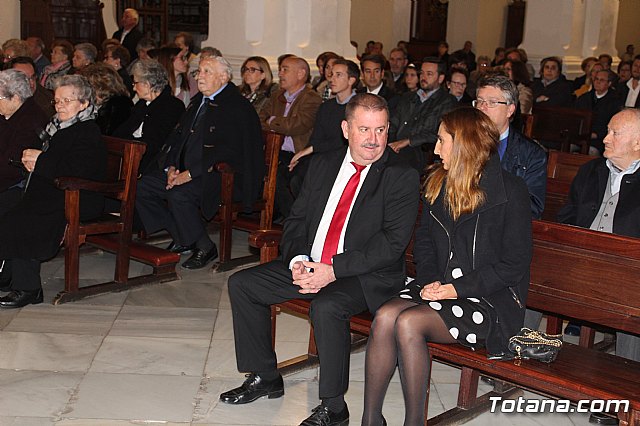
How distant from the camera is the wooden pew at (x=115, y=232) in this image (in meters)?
5.61

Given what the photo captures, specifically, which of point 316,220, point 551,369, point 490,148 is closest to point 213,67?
point 316,220

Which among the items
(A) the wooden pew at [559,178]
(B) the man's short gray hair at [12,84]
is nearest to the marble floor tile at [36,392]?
A: (B) the man's short gray hair at [12,84]

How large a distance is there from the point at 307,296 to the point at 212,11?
5994 millimetres

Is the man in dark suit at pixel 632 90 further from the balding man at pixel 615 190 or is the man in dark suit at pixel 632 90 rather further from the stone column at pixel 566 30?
the balding man at pixel 615 190

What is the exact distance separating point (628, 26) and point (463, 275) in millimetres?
22394

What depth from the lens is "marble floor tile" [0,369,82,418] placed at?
4.09 metres

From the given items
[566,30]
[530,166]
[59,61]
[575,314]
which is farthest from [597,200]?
[566,30]

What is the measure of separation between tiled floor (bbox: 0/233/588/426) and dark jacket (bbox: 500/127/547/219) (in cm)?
97

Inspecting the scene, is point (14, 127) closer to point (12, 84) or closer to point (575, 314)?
point (12, 84)

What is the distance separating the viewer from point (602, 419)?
4.12 m

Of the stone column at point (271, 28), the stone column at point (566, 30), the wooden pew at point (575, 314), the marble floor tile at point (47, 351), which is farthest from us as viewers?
the stone column at point (566, 30)

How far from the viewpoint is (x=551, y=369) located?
11.7 ft

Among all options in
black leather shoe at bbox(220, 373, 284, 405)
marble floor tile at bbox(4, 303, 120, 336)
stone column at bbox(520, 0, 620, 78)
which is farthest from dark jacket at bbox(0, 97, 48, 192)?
stone column at bbox(520, 0, 620, 78)

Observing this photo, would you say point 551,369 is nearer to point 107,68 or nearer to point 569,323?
point 569,323
